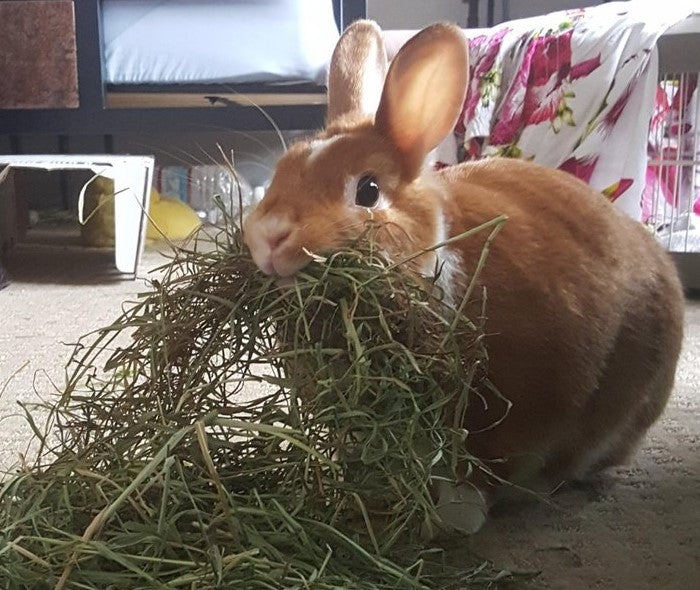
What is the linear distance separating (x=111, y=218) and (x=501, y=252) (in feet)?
5.93

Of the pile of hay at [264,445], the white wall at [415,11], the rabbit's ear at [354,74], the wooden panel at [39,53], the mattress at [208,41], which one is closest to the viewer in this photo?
the pile of hay at [264,445]

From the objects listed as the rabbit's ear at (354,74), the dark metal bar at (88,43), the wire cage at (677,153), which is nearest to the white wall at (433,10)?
the dark metal bar at (88,43)

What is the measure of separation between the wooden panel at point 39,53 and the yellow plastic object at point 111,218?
10.2 inches

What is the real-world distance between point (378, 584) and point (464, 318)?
0.72ft

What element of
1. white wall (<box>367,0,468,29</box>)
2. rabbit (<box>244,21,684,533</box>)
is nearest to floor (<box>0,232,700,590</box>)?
rabbit (<box>244,21,684,533</box>)

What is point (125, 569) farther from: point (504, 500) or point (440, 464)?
point (504, 500)

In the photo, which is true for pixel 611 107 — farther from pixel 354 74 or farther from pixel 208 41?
pixel 208 41

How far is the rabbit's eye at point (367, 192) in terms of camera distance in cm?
76

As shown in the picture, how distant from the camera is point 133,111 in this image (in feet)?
7.93

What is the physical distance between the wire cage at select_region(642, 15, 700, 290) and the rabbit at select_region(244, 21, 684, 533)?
2.71 feet

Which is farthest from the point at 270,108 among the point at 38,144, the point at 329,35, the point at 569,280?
the point at 569,280

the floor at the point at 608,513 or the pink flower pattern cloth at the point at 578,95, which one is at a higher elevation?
the pink flower pattern cloth at the point at 578,95

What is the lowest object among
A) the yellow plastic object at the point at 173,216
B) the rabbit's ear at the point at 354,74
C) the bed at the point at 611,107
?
the yellow plastic object at the point at 173,216

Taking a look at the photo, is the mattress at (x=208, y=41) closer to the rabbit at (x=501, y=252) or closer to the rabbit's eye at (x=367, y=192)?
the rabbit at (x=501, y=252)
